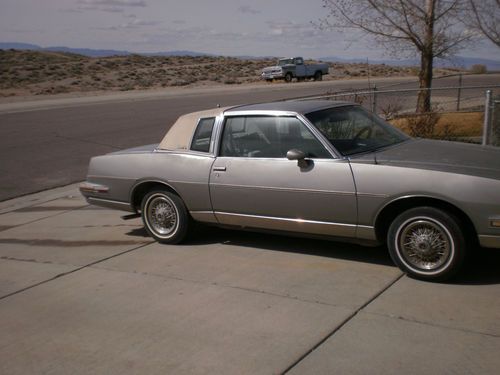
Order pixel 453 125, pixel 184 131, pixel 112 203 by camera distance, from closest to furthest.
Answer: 1. pixel 184 131
2. pixel 112 203
3. pixel 453 125

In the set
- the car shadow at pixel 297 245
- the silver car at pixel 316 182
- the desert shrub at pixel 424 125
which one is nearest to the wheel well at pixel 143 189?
the silver car at pixel 316 182

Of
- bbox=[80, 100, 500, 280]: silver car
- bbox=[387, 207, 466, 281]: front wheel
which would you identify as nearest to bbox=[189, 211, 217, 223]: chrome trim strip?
bbox=[80, 100, 500, 280]: silver car

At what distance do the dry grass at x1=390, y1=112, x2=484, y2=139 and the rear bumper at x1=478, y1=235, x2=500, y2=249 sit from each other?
638cm

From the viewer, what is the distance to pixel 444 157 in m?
5.34

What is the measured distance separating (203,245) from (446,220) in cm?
265

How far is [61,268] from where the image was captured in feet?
20.1

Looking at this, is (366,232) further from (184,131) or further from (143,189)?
(143,189)

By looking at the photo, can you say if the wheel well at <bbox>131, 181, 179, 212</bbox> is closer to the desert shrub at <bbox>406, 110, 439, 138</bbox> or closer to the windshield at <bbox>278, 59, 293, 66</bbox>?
the desert shrub at <bbox>406, 110, 439, 138</bbox>

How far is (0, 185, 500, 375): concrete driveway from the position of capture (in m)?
3.94

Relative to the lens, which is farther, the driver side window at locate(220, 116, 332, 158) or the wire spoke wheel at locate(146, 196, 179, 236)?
the wire spoke wheel at locate(146, 196, 179, 236)

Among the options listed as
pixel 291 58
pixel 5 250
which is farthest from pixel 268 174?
pixel 291 58

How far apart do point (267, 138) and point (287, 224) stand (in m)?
0.85

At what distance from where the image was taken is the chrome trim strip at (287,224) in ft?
17.9

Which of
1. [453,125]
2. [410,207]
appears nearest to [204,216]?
[410,207]
